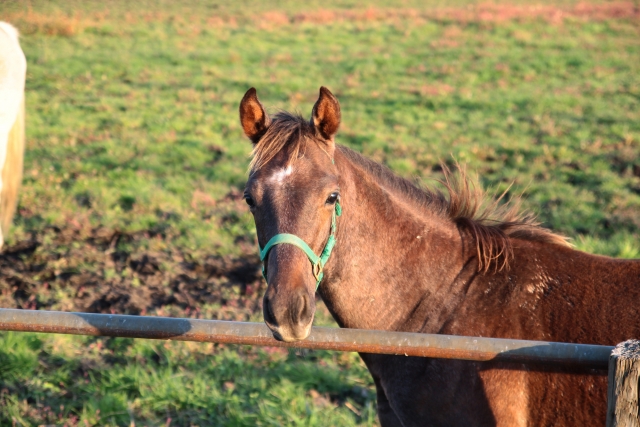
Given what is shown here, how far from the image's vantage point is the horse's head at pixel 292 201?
2.48m

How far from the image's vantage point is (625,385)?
211 centimetres

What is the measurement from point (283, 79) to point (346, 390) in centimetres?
1150

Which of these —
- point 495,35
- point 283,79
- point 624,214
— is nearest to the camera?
point 624,214

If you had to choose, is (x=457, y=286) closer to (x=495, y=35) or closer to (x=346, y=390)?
(x=346, y=390)

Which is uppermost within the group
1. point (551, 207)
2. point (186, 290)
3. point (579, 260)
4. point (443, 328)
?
point (579, 260)

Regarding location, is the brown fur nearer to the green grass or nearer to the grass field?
the grass field

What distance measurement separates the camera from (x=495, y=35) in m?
19.9

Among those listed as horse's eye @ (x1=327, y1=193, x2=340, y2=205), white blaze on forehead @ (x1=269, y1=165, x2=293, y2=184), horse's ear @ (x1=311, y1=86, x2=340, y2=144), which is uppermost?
horse's ear @ (x1=311, y1=86, x2=340, y2=144)

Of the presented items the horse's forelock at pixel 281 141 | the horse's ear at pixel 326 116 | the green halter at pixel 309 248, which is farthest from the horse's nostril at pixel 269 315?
the horse's ear at pixel 326 116

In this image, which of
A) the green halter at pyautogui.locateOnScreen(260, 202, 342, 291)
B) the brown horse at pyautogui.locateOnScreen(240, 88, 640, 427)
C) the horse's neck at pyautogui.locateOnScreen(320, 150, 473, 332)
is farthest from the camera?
the horse's neck at pyautogui.locateOnScreen(320, 150, 473, 332)

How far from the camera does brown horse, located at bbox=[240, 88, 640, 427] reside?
8.96ft

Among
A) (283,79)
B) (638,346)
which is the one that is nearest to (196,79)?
(283,79)

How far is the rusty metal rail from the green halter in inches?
12.3

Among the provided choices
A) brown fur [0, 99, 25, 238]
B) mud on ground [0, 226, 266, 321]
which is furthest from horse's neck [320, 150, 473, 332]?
brown fur [0, 99, 25, 238]
